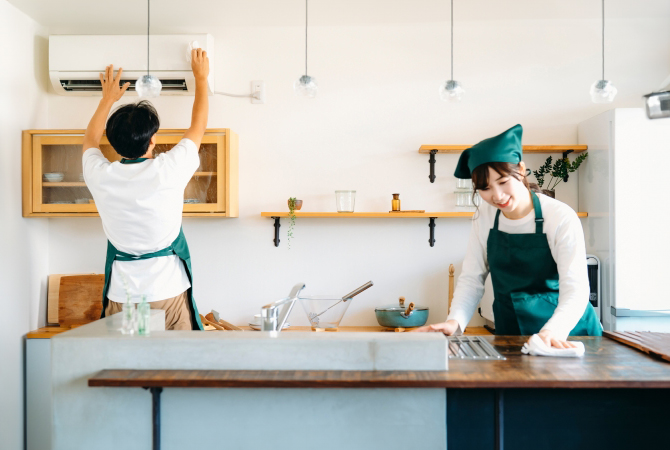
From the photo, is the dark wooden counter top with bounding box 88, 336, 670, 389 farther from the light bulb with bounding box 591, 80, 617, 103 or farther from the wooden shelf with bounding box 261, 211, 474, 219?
the wooden shelf with bounding box 261, 211, 474, 219

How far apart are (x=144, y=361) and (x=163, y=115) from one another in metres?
2.31

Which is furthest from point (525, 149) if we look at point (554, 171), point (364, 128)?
point (364, 128)

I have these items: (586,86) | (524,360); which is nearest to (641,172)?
(586,86)

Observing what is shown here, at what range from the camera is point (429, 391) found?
1.43m

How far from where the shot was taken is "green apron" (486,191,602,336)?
2.03 m

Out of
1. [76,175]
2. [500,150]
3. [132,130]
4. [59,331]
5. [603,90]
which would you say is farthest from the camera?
[76,175]

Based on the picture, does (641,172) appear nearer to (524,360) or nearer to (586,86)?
(586,86)

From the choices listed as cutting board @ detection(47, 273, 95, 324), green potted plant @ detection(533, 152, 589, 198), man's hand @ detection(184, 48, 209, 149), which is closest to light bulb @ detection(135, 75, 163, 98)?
man's hand @ detection(184, 48, 209, 149)

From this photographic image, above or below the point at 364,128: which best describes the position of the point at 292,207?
below

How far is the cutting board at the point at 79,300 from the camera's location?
3.15 m

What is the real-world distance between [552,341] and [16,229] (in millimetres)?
2900

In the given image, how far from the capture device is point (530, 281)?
206 centimetres

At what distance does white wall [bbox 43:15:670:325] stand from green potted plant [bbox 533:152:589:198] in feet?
0.28

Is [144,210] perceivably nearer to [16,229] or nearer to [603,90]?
[16,229]
